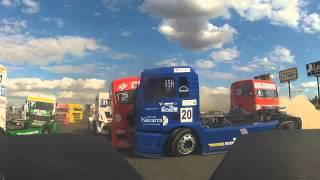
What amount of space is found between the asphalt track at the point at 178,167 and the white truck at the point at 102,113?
42.8ft

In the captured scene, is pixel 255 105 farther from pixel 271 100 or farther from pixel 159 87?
pixel 159 87

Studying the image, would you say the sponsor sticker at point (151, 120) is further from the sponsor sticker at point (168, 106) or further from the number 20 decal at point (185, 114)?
the number 20 decal at point (185, 114)

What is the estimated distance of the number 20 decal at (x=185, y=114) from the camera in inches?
623

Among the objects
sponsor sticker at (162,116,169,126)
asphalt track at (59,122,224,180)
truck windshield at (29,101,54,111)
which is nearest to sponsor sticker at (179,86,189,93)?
sponsor sticker at (162,116,169,126)

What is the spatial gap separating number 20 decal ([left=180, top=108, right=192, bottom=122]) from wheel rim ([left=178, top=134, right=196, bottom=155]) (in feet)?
1.71

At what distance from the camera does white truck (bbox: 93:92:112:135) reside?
29.5 metres

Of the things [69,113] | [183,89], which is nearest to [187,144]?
[183,89]

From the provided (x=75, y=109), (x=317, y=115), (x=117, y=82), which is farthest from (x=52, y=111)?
(x=75, y=109)

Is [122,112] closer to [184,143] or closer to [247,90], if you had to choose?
[184,143]

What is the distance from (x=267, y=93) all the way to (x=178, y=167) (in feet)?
37.3

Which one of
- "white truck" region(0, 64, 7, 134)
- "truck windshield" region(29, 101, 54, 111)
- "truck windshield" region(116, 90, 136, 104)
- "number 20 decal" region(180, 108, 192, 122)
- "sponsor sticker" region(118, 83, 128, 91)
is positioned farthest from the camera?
"truck windshield" region(29, 101, 54, 111)

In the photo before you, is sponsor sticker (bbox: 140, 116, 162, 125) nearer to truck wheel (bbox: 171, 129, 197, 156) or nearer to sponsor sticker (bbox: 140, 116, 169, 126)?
sponsor sticker (bbox: 140, 116, 169, 126)

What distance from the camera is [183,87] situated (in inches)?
620

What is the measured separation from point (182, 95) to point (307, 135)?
479 inches
